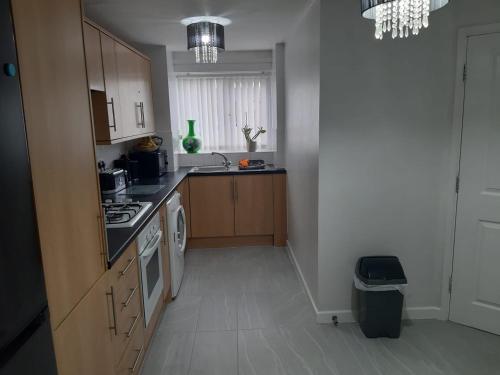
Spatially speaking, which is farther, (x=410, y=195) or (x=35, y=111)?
(x=410, y=195)

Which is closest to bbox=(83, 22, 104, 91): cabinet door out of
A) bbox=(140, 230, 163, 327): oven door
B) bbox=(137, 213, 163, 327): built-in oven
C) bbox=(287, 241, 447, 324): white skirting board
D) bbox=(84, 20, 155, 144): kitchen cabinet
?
bbox=(84, 20, 155, 144): kitchen cabinet

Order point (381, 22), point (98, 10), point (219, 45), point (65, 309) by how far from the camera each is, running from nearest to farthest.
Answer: point (65, 309), point (381, 22), point (98, 10), point (219, 45)

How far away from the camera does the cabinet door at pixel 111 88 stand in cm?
261

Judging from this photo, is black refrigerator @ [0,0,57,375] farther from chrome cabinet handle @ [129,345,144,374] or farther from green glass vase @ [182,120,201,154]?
green glass vase @ [182,120,201,154]

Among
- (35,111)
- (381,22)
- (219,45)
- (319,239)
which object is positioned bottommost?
(319,239)

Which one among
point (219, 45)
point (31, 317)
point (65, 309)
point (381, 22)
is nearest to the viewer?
point (31, 317)

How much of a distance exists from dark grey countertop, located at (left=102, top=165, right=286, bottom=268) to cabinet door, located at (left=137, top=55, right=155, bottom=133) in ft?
1.80

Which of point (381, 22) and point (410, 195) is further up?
point (381, 22)

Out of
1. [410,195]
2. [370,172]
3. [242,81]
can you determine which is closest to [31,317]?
[370,172]

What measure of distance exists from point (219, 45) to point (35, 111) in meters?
2.20

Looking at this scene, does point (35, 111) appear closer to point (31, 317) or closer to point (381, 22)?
point (31, 317)

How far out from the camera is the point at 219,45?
2.98 metres

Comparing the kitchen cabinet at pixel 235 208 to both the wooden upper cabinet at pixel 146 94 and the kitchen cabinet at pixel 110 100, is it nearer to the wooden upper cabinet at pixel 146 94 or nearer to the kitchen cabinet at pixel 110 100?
the wooden upper cabinet at pixel 146 94

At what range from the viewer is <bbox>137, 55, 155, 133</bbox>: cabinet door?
11.8 ft
